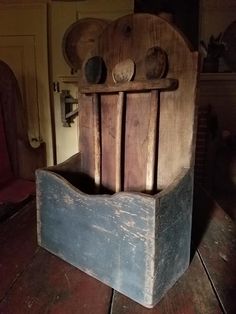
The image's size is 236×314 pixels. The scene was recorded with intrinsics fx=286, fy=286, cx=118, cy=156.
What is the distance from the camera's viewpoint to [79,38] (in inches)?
86.4

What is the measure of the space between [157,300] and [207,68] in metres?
2.05

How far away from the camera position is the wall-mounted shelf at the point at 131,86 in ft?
1.88

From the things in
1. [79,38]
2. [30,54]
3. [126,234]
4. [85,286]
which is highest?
[79,38]

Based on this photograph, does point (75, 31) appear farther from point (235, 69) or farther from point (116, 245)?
point (116, 245)

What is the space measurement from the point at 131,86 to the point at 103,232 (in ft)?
1.04

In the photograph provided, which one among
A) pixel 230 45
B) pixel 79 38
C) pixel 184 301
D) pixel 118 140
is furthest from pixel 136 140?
pixel 230 45

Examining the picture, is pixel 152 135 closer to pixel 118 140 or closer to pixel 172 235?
pixel 118 140

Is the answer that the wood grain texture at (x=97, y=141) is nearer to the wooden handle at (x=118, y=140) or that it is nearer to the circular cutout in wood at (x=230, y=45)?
the wooden handle at (x=118, y=140)

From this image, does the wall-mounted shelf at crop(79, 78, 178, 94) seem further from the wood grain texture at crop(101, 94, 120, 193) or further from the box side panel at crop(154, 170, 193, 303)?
the box side panel at crop(154, 170, 193, 303)

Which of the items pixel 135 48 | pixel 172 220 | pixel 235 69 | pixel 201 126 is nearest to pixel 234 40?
pixel 235 69

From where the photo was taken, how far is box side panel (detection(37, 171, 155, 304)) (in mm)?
461

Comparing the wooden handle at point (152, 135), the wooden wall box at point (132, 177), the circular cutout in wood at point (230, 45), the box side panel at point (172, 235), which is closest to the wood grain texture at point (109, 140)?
the wooden wall box at point (132, 177)

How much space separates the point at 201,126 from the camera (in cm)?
214

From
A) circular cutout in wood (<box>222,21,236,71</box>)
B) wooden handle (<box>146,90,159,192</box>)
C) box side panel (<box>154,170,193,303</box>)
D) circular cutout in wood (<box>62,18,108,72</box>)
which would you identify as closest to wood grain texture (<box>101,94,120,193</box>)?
wooden handle (<box>146,90,159,192</box>)
